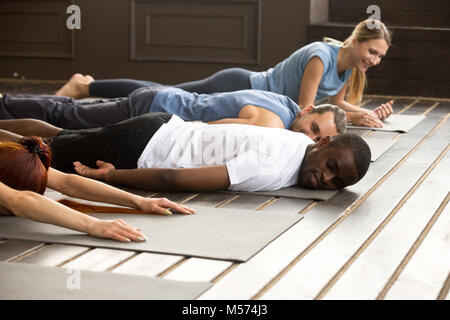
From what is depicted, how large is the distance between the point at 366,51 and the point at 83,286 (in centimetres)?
311

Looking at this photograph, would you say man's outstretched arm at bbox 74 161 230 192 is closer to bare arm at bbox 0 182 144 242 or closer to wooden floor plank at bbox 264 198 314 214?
wooden floor plank at bbox 264 198 314 214

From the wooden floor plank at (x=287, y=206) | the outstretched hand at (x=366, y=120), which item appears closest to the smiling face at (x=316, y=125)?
the wooden floor plank at (x=287, y=206)

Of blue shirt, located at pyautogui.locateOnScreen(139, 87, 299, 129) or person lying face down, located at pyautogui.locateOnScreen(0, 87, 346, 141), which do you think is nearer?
person lying face down, located at pyautogui.locateOnScreen(0, 87, 346, 141)

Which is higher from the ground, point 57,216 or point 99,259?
point 57,216

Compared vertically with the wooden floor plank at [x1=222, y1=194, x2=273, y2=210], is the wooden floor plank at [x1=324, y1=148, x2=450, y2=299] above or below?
above

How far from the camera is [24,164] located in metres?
2.62

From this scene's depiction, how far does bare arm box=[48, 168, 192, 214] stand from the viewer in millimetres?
2807

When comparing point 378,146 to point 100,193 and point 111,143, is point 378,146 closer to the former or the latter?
point 111,143

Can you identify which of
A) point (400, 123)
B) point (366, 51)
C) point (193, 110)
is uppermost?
point (366, 51)

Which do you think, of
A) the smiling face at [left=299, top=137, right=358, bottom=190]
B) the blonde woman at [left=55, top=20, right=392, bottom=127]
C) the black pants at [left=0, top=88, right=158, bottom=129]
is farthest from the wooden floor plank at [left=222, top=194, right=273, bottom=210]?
the blonde woman at [left=55, top=20, right=392, bottom=127]

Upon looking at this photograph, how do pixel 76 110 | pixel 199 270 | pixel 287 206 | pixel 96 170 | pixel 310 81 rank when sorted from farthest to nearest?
pixel 310 81 < pixel 76 110 < pixel 96 170 < pixel 287 206 < pixel 199 270

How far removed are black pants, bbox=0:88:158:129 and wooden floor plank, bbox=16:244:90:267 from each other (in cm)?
168

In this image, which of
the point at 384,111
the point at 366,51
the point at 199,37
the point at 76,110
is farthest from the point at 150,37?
the point at 76,110

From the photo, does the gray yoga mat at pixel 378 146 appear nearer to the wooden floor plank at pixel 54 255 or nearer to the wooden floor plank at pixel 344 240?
the wooden floor plank at pixel 344 240
